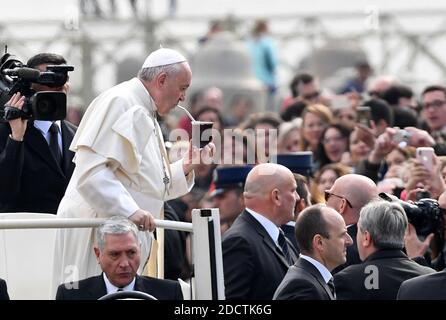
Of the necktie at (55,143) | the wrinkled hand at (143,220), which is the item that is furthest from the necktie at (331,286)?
the necktie at (55,143)

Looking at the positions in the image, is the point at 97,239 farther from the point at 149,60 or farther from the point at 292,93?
the point at 292,93

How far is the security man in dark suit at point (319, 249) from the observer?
1050 centimetres

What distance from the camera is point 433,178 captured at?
12781 millimetres

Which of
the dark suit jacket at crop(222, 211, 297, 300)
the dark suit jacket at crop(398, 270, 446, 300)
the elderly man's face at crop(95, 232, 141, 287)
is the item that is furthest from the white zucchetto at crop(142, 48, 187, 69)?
the dark suit jacket at crop(398, 270, 446, 300)

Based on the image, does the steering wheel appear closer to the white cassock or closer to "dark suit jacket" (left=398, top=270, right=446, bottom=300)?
the white cassock

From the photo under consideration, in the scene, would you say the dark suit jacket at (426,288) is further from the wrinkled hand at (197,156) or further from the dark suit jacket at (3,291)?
the dark suit jacket at (3,291)

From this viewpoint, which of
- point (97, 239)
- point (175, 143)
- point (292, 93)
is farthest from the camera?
point (292, 93)

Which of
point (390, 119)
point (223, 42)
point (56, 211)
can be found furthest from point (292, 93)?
point (56, 211)

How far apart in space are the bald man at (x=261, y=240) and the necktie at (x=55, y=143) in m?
1.19

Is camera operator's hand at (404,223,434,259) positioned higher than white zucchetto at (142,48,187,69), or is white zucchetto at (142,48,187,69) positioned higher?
white zucchetto at (142,48,187,69)

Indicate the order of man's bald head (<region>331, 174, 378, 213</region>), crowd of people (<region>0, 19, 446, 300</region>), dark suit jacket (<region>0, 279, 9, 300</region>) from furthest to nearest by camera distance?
man's bald head (<region>331, 174, 378, 213</region>) → crowd of people (<region>0, 19, 446, 300</region>) → dark suit jacket (<region>0, 279, 9, 300</region>)

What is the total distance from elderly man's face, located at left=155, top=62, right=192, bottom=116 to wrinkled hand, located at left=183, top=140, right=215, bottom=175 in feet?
0.89

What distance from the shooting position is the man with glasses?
16.0m

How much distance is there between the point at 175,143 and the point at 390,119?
1.89 m
